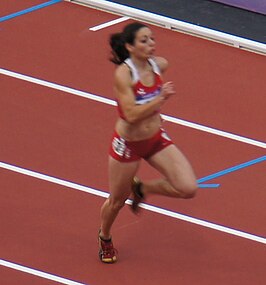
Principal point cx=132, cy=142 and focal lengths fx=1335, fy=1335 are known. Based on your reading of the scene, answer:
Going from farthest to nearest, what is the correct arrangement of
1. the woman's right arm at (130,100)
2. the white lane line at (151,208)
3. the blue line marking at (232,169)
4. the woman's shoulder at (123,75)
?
the blue line marking at (232,169)
the white lane line at (151,208)
the woman's shoulder at (123,75)
the woman's right arm at (130,100)

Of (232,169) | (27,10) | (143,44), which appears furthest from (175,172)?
(27,10)

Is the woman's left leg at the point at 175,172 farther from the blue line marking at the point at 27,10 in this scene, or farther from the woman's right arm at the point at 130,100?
the blue line marking at the point at 27,10

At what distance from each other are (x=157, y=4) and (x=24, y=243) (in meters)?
5.66

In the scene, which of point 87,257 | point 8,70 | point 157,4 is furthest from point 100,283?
point 157,4

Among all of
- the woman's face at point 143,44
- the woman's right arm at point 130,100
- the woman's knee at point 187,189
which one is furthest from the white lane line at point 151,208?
the woman's face at point 143,44

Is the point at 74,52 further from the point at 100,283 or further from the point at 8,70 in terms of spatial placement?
the point at 100,283

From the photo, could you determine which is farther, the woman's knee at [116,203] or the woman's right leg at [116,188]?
the woman's knee at [116,203]

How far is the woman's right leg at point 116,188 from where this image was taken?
1199 cm

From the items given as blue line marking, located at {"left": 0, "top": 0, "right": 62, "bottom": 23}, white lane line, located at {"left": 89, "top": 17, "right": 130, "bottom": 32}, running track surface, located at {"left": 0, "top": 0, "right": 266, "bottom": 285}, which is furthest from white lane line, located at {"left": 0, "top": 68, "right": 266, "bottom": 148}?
white lane line, located at {"left": 89, "top": 17, "right": 130, "bottom": 32}

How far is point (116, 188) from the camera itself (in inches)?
477

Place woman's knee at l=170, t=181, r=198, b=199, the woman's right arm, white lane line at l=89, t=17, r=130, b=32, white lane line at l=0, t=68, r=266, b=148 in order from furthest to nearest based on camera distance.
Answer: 1. white lane line at l=89, t=17, r=130, b=32
2. white lane line at l=0, t=68, r=266, b=148
3. woman's knee at l=170, t=181, r=198, b=199
4. the woman's right arm

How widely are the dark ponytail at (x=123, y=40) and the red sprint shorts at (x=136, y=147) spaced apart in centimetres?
71

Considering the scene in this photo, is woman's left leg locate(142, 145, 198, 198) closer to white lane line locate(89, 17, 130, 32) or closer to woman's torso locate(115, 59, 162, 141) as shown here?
woman's torso locate(115, 59, 162, 141)

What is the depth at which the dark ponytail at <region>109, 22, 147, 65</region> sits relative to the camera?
465 inches
